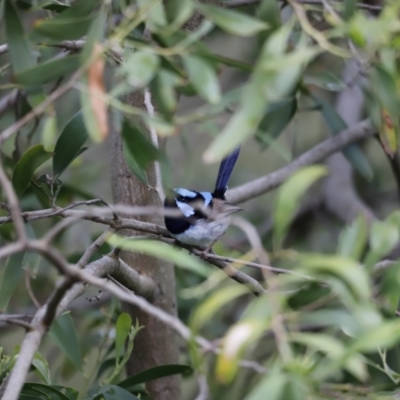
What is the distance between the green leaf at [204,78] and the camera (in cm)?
87

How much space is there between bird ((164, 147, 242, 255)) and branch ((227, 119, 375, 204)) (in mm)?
128

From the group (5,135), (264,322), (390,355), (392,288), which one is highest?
(5,135)

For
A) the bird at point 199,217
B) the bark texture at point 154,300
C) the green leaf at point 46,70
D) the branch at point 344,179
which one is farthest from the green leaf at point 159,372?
the branch at point 344,179

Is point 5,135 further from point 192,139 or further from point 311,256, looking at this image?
point 192,139

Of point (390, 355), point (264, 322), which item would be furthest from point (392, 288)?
point (390, 355)

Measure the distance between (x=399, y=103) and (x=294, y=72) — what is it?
22 cm

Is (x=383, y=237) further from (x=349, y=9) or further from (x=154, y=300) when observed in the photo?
(x=154, y=300)

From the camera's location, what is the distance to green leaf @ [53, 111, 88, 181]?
5.19 feet

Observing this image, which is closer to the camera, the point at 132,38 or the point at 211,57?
the point at 211,57

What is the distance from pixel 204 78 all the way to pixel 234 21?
8cm

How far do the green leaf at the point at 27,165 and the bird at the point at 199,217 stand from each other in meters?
0.47

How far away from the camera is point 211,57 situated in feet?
3.03

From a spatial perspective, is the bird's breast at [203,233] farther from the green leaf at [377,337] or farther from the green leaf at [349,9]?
the green leaf at [377,337]

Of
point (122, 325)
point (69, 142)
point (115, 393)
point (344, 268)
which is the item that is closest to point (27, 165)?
point (69, 142)
